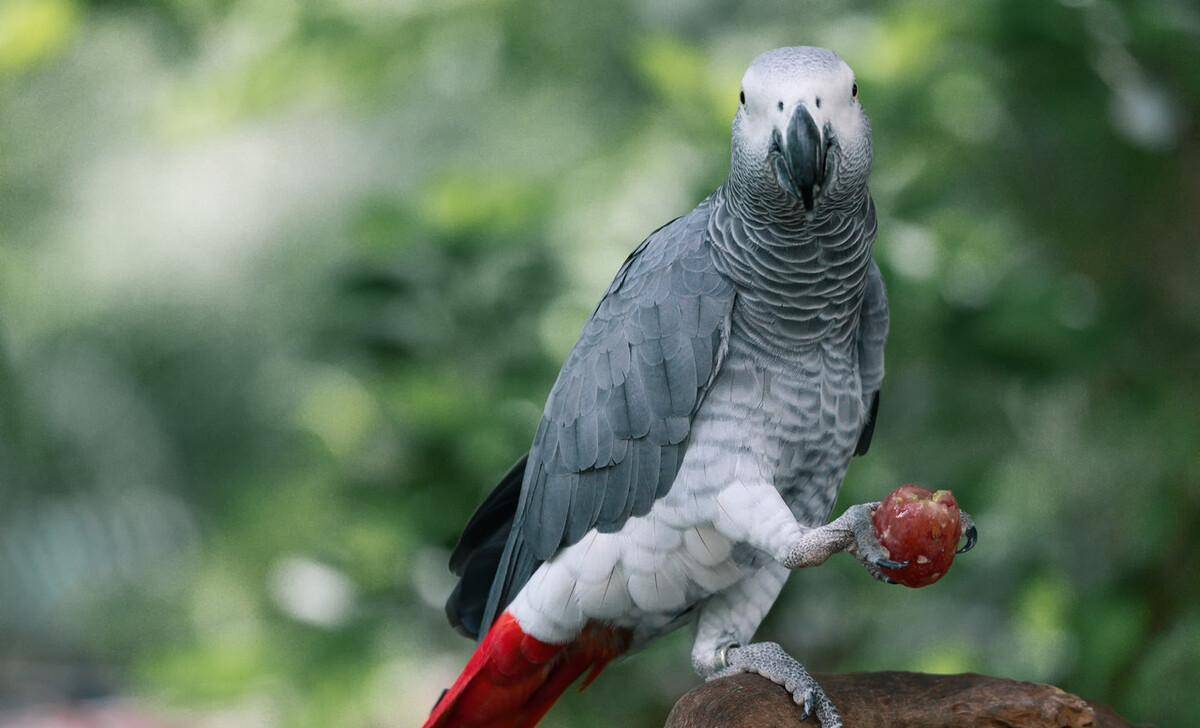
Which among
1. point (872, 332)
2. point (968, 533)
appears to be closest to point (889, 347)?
point (872, 332)

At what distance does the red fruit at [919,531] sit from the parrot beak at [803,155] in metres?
0.23

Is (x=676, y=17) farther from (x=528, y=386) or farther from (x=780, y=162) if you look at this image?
(x=780, y=162)

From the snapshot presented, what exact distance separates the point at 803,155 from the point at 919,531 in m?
0.28

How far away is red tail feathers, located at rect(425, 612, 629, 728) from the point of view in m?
1.00

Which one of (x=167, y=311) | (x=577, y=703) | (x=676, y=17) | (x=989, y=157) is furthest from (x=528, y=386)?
(x=167, y=311)

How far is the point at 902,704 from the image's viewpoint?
0.95 meters

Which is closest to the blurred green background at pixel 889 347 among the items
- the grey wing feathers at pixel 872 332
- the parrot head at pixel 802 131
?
the grey wing feathers at pixel 872 332

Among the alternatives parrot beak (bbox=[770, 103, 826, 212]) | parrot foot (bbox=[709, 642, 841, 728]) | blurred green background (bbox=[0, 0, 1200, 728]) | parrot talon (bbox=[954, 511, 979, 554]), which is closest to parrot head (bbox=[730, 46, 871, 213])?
parrot beak (bbox=[770, 103, 826, 212])

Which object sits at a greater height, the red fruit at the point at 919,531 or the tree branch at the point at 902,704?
the red fruit at the point at 919,531

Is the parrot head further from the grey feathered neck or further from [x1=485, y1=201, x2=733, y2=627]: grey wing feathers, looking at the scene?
[x1=485, y1=201, x2=733, y2=627]: grey wing feathers

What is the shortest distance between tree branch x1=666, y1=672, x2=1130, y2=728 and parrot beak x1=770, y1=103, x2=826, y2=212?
414 mm

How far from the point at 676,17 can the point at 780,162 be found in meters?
1.84

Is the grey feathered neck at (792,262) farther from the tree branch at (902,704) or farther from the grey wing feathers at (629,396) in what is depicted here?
the tree branch at (902,704)

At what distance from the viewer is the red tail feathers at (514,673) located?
1.00 m
